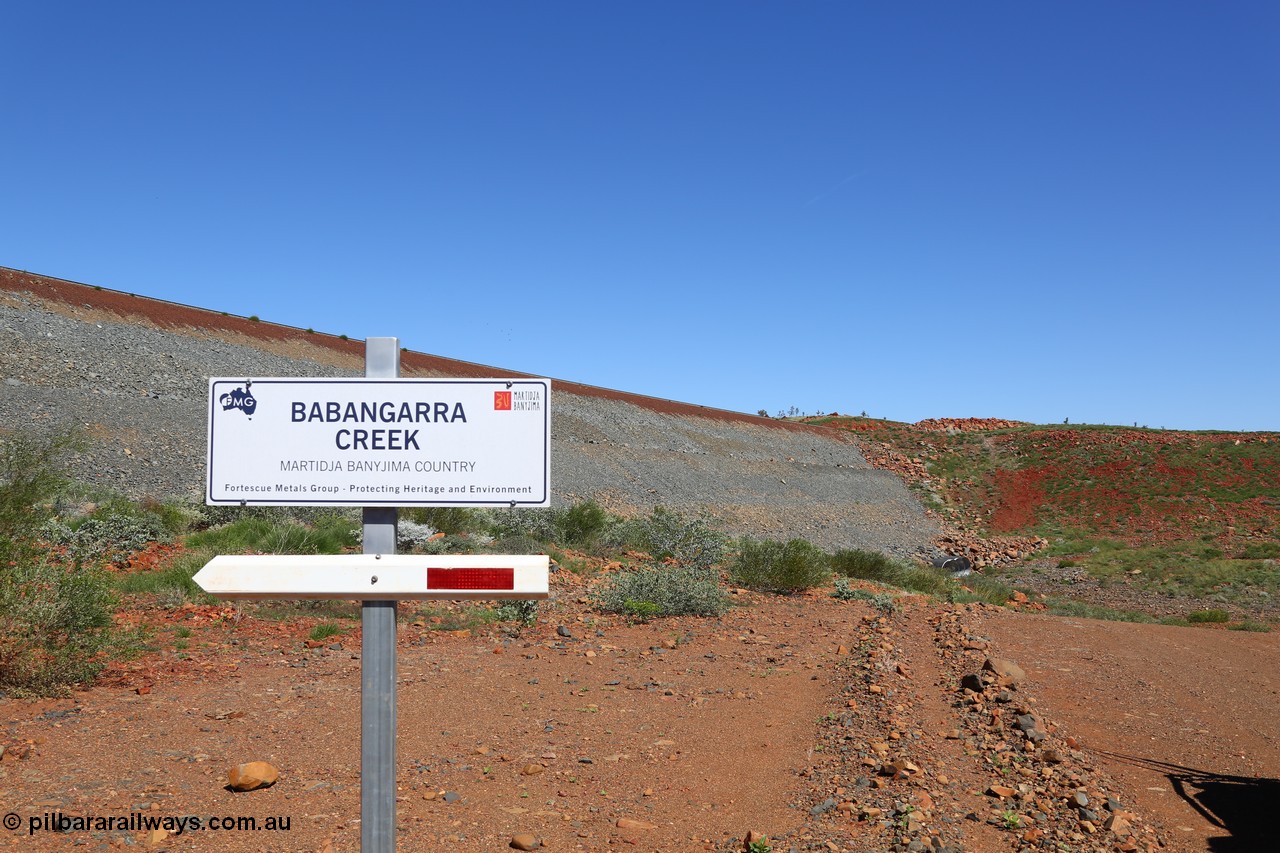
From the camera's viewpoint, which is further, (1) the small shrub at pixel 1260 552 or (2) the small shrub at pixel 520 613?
(1) the small shrub at pixel 1260 552

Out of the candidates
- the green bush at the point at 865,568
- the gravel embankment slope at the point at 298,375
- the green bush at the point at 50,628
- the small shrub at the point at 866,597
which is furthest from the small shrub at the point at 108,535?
the green bush at the point at 865,568

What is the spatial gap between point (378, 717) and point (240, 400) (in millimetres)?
1272

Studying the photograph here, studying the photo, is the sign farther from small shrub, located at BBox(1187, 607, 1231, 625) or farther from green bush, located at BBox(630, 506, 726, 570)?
small shrub, located at BBox(1187, 607, 1231, 625)

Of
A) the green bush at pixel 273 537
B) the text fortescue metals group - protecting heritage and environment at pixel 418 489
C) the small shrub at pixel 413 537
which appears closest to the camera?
the text fortescue metals group - protecting heritage and environment at pixel 418 489

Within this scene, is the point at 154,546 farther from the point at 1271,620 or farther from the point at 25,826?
the point at 1271,620

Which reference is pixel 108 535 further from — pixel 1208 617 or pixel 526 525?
pixel 1208 617

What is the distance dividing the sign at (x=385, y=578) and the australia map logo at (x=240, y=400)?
57 centimetres

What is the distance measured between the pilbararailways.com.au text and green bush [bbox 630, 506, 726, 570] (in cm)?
1234

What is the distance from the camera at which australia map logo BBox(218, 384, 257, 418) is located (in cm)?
339

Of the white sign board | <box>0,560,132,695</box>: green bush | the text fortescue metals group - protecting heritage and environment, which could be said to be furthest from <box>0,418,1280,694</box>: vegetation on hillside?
the text fortescue metals group - protecting heritage and environment

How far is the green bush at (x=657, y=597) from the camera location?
12.2 meters

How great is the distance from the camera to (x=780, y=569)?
16125 mm

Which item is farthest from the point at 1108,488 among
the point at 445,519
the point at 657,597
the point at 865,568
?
the point at 657,597

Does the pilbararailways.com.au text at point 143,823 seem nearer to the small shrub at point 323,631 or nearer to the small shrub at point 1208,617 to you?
the small shrub at point 323,631
